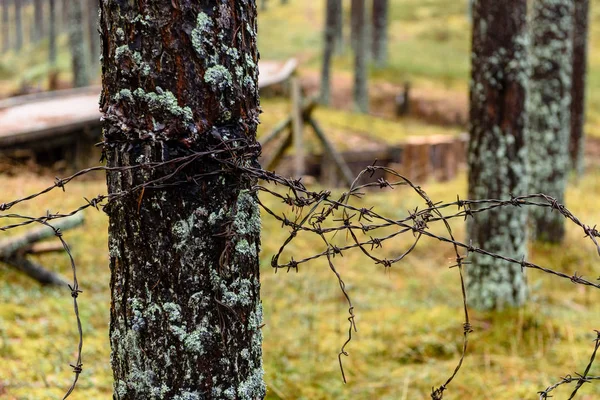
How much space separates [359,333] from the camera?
4.84 metres

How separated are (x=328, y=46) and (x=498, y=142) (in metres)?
17.9

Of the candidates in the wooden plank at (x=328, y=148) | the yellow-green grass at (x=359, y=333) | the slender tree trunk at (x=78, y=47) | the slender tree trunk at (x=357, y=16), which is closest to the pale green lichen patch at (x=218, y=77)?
the yellow-green grass at (x=359, y=333)

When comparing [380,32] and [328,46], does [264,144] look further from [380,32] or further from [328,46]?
[380,32]

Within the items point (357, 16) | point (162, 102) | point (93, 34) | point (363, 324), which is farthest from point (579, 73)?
point (93, 34)

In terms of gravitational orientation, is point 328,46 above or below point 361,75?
above

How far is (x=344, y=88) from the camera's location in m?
29.0

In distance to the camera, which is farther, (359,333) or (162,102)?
(359,333)

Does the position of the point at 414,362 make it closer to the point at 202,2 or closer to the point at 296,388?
the point at 296,388

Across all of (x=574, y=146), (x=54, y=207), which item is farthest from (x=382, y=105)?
(x=54, y=207)

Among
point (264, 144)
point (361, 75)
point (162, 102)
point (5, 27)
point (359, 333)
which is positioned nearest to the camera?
point (162, 102)

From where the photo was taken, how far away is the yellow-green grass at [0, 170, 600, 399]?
374cm

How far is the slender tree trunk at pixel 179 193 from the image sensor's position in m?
1.66

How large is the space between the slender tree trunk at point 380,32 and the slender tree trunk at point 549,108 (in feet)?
74.5

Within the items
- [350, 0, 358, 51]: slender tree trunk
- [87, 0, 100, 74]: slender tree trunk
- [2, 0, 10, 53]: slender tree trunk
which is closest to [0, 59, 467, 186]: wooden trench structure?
[350, 0, 358, 51]: slender tree trunk
